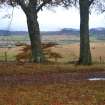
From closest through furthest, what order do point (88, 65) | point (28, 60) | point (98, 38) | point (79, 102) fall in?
point (79, 102), point (88, 65), point (28, 60), point (98, 38)

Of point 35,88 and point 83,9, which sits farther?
point 83,9

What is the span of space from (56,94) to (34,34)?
2633 centimetres

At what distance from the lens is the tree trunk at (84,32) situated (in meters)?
43.2

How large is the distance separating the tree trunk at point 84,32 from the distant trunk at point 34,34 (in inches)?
164

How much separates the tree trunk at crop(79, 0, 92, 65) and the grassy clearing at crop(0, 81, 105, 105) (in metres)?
18.0

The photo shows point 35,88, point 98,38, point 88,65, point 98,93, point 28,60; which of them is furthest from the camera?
point 98,38

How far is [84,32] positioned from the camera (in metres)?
44.0

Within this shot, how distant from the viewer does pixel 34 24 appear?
46.1m

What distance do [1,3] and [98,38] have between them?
108 meters

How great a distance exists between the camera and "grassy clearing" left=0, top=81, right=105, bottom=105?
18.2m

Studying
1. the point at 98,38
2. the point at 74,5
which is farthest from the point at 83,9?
the point at 98,38

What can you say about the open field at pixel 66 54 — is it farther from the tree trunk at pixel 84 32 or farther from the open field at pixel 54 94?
the open field at pixel 54 94

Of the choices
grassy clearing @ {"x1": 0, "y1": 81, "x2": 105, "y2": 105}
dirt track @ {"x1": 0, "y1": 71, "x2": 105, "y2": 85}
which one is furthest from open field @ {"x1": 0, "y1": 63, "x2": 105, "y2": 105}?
dirt track @ {"x1": 0, "y1": 71, "x2": 105, "y2": 85}

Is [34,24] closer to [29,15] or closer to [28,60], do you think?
[29,15]
